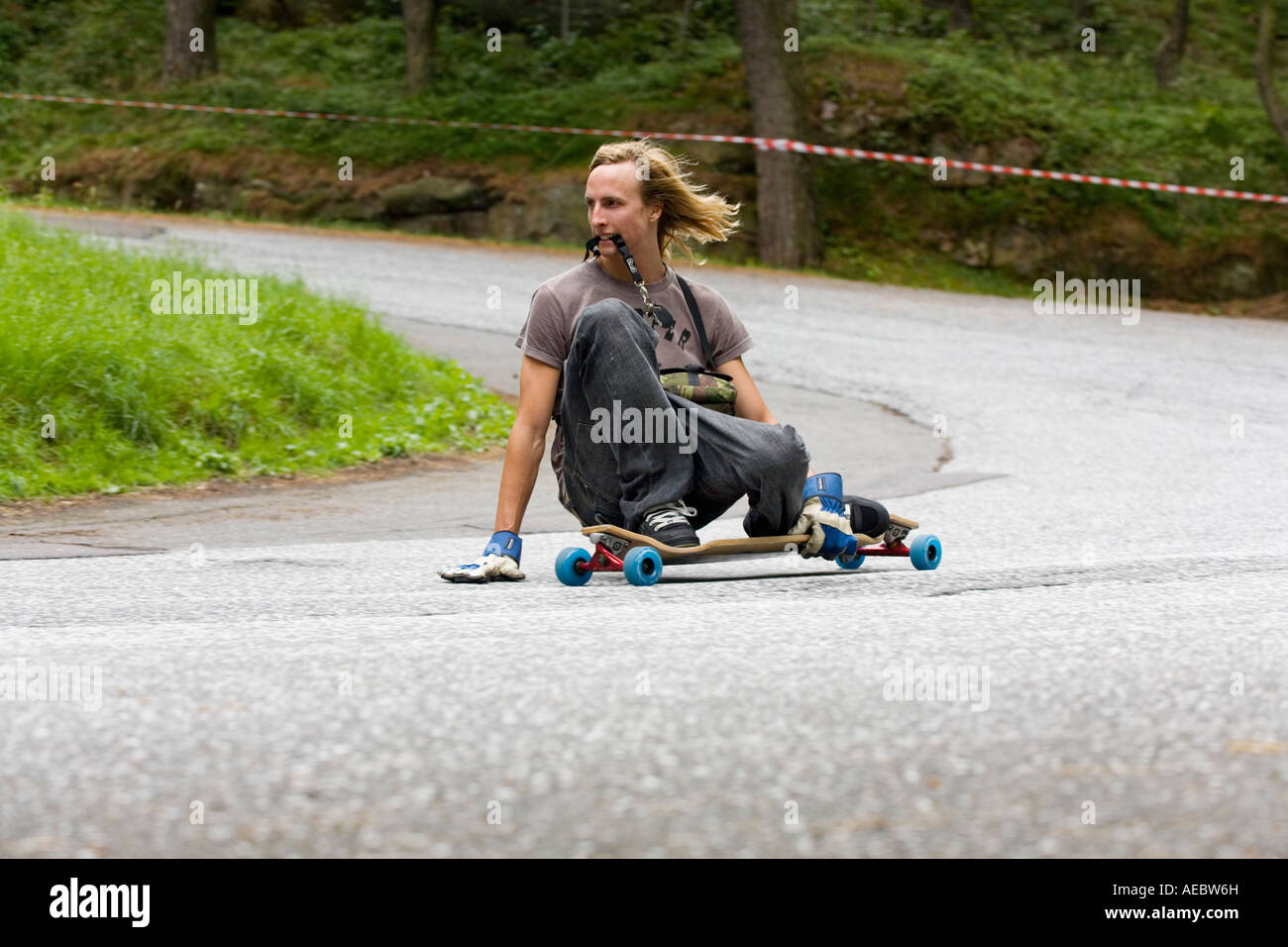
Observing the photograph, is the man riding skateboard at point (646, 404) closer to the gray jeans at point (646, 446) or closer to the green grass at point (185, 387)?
the gray jeans at point (646, 446)

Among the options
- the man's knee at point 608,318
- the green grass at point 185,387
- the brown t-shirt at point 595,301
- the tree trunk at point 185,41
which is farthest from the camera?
Answer: the tree trunk at point 185,41

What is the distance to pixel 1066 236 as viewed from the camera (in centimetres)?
2433

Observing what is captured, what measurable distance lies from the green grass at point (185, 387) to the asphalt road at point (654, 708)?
2.49 meters

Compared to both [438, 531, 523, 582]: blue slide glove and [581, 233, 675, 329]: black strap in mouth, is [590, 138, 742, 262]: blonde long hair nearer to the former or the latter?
[581, 233, 675, 329]: black strap in mouth

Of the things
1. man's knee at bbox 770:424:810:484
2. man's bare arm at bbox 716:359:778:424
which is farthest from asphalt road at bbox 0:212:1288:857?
man's bare arm at bbox 716:359:778:424

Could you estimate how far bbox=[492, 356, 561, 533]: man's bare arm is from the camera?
5.54 m

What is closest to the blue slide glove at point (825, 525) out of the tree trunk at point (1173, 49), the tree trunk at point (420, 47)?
the tree trunk at point (420, 47)

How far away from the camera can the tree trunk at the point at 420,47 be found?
28.2 metres

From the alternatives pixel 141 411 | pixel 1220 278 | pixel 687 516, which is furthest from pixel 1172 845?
pixel 1220 278

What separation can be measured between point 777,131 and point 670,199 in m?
18.6

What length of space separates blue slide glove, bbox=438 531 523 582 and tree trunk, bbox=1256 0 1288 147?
20745 mm

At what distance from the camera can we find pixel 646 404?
5.19 meters

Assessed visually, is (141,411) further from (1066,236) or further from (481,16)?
(481,16)
